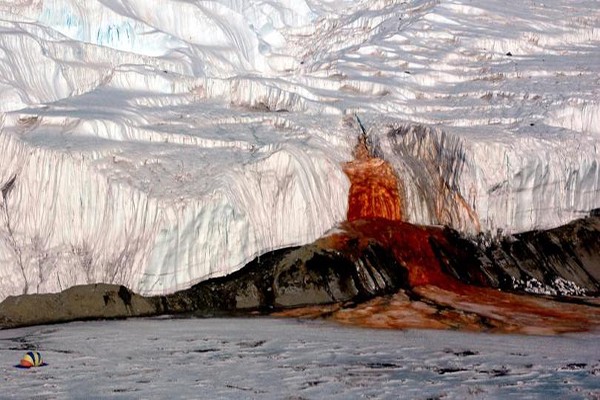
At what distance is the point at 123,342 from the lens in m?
16.0

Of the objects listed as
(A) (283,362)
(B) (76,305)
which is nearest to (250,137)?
(B) (76,305)

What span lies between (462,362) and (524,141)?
32.8ft

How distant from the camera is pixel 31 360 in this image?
14.1m

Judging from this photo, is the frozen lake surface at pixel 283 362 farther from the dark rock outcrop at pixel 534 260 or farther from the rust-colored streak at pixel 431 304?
the dark rock outcrop at pixel 534 260

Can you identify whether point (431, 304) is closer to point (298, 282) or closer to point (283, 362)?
point (298, 282)

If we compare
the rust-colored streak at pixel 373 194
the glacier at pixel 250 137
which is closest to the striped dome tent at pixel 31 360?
the glacier at pixel 250 137

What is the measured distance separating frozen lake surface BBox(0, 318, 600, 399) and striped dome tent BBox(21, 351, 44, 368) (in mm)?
155

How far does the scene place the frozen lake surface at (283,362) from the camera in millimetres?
12703

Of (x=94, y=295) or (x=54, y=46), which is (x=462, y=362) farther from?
(x=54, y=46)

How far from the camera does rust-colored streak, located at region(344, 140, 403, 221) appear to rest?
22188 millimetres

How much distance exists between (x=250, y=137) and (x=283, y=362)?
9.68 metres

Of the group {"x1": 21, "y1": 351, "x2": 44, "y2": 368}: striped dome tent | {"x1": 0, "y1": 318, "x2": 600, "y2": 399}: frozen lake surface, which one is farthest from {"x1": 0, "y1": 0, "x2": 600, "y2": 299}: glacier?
{"x1": 21, "y1": 351, "x2": 44, "y2": 368}: striped dome tent

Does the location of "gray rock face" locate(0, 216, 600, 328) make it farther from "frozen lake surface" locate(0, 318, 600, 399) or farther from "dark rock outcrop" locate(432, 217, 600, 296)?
"frozen lake surface" locate(0, 318, 600, 399)

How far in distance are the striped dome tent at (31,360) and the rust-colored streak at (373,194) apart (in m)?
9.78
